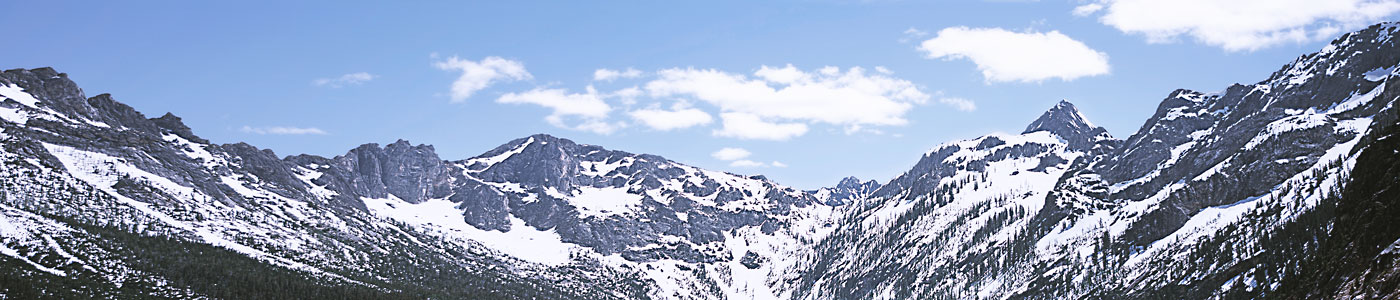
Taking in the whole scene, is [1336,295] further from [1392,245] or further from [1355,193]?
[1355,193]

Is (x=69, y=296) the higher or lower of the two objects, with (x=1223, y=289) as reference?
lower

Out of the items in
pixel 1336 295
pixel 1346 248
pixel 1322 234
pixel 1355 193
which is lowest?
pixel 1336 295

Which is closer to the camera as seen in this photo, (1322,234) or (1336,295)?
(1336,295)

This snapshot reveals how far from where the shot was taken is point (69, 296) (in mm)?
197750

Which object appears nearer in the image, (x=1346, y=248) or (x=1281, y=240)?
(x=1346, y=248)

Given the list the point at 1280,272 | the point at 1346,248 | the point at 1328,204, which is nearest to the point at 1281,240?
the point at 1328,204

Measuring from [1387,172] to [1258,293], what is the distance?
106 m

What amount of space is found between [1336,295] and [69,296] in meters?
233

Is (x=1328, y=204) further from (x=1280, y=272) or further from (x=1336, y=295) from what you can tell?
(x=1336, y=295)

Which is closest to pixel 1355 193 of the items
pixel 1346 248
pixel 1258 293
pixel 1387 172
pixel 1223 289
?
pixel 1387 172

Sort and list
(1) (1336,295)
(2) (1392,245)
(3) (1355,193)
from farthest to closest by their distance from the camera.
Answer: (3) (1355,193) < (1) (1336,295) < (2) (1392,245)

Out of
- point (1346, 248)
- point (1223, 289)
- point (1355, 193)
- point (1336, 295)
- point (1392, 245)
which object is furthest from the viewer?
point (1223, 289)

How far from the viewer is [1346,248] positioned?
2985 inches

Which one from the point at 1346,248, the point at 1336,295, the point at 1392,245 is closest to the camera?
the point at 1392,245
